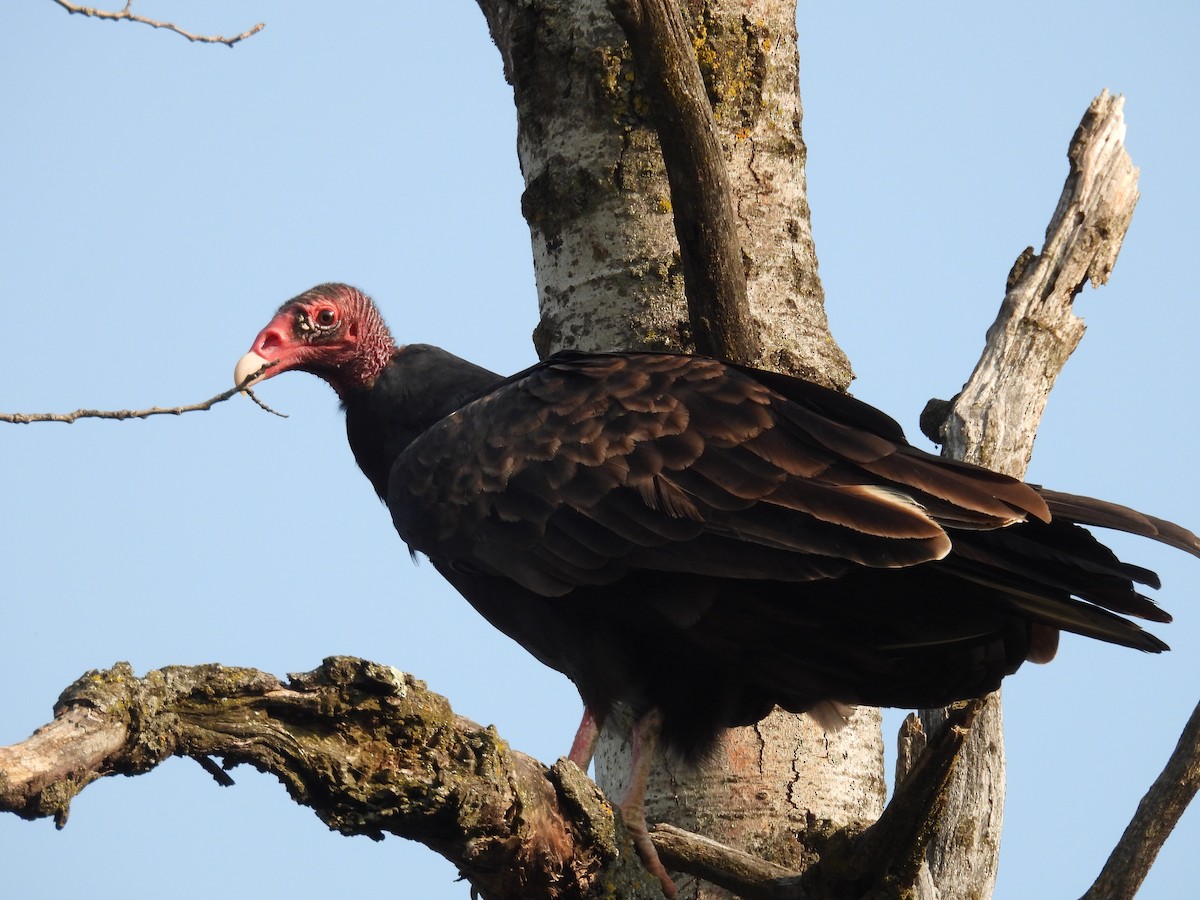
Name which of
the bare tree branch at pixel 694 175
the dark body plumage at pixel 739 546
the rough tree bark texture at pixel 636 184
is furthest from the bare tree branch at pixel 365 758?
the bare tree branch at pixel 694 175

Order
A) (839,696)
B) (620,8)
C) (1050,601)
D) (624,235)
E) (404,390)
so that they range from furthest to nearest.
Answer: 1. (404,390)
2. (624,235)
3. (839,696)
4. (620,8)
5. (1050,601)

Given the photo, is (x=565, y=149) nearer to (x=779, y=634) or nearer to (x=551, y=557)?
(x=551, y=557)

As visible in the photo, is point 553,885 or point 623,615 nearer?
point 553,885

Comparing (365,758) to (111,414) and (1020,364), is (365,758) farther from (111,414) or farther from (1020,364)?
(1020,364)

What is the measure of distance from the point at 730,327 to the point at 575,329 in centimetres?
70

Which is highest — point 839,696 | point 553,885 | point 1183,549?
point 1183,549

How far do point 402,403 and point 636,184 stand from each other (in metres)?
1.06

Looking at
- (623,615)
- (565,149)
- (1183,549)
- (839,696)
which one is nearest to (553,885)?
(623,615)

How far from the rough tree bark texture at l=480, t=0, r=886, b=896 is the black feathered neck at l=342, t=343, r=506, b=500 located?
31 centimetres

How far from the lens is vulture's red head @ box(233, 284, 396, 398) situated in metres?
4.60

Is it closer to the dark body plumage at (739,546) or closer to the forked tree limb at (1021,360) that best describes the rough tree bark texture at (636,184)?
the forked tree limb at (1021,360)

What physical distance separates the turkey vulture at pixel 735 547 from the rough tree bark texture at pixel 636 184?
1.51ft

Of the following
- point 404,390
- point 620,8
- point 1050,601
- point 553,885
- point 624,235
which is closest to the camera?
point 553,885

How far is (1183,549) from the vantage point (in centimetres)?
301
